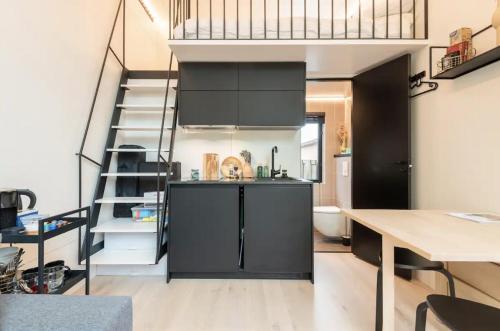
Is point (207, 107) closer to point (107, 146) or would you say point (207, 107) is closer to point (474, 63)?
point (107, 146)

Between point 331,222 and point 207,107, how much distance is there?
2357 mm

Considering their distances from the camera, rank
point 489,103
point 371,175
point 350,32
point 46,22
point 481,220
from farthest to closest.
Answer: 1. point 371,175
2. point 350,32
3. point 46,22
4. point 489,103
5. point 481,220

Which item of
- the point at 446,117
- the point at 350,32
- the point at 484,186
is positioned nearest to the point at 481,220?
the point at 484,186

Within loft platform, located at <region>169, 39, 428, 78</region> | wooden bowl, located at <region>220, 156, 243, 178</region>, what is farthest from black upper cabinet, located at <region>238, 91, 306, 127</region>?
wooden bowl, located at <region>220, 156, 243, 178</region>

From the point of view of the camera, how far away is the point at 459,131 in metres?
2.05

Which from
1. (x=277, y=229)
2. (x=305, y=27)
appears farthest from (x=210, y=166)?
(x=305, y=27)

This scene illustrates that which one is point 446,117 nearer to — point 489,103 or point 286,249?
point 489,103

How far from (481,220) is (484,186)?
553 millimetres

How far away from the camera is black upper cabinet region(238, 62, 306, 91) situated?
280 cm

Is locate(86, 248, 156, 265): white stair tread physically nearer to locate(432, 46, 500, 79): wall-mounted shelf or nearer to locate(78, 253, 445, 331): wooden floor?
locate(78, 253, 445, 331): wooden floor

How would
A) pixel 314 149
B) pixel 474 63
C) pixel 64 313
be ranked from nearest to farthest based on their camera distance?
pixel 64 313, pixel 474 63, pixel 314 149

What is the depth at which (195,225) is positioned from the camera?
2.52 meters

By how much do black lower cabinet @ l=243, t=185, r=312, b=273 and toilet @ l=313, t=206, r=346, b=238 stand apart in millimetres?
1432

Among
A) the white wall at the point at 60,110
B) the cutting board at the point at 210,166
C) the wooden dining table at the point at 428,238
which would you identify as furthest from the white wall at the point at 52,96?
the wooden dining table at the point at 428,238
